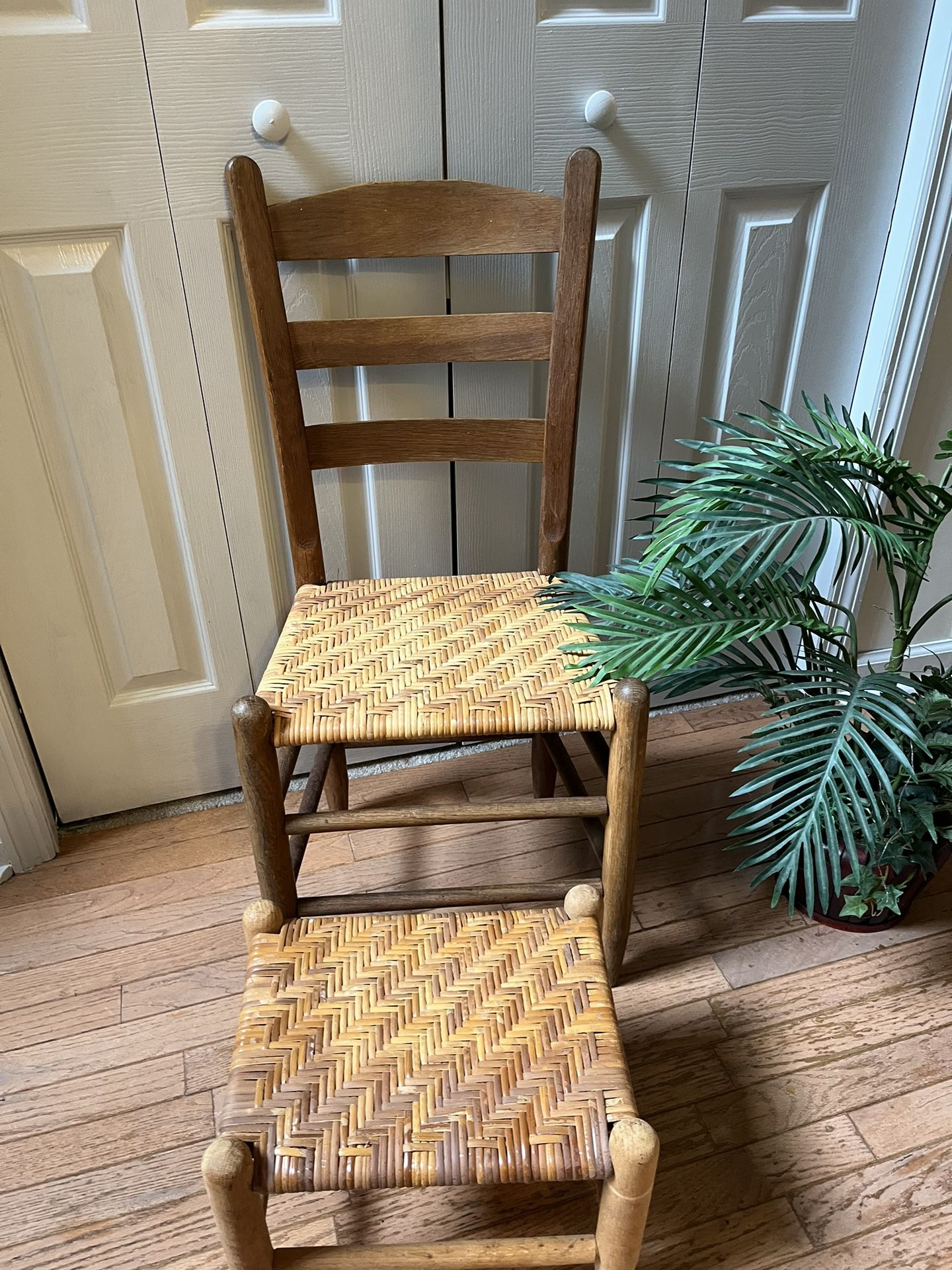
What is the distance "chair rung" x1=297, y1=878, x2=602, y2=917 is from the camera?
3.54 feet

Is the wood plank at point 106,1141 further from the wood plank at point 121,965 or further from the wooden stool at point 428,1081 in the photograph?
the wooden stool at point 428,1081

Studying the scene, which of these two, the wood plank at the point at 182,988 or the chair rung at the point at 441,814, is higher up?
the chair rung at the point at 441,814

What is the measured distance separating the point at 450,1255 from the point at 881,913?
813 mm

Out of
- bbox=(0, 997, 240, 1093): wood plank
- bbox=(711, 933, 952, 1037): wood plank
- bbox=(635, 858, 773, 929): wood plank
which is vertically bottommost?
bbox=(0, 997, 240, 1093): wood plank

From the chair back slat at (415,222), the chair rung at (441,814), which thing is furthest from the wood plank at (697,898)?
the chair back slat at (415,222)

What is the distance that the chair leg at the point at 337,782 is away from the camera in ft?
4.67

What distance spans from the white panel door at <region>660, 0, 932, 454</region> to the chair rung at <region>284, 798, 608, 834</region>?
0.72 metres

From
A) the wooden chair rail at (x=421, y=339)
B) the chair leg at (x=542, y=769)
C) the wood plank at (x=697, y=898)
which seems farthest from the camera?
the chair leg at (x=542, y=769)

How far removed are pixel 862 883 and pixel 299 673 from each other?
2.63ft

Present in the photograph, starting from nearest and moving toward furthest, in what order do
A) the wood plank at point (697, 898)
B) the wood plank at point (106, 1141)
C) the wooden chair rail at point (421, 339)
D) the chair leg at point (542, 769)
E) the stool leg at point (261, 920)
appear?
the stool leg at point (261, 920), the wood plank at point (106, 1141), the wooden chair rail at point (421, 339), the wood plank at point (697, 898), the chair leg at point (542, 769)

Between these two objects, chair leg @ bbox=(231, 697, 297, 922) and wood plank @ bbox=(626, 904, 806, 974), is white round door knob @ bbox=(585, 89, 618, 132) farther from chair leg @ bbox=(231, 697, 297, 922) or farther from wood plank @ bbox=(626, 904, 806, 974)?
wood plank @ bbox=(626, 904, 806, 974)

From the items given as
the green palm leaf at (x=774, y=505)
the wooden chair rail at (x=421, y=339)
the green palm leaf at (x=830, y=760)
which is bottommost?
the green palm leaf at (x=830, y=760)

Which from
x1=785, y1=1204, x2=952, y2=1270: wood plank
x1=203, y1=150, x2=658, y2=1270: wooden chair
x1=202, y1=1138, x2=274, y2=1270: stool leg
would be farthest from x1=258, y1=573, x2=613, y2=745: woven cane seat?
x1=785, y1=1204, x2=952, y2=1270: wood plank

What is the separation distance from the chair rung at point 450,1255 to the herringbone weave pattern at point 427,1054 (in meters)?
0.12
